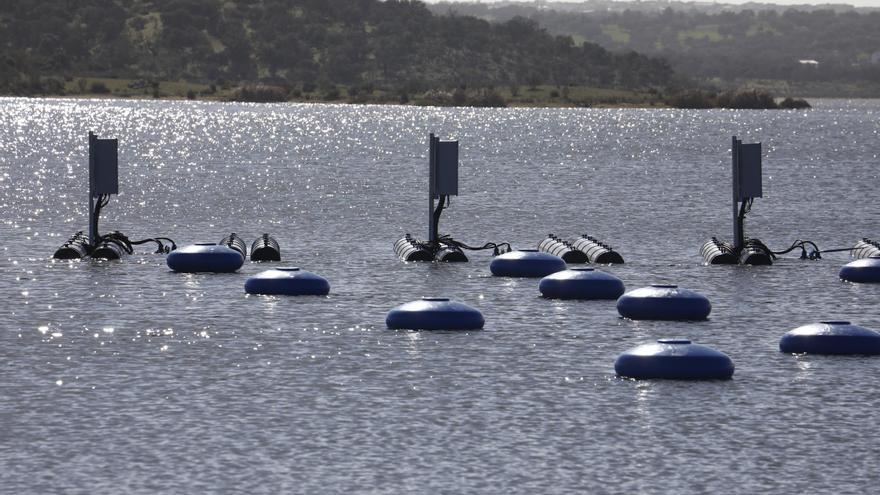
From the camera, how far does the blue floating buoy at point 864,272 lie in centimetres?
6084

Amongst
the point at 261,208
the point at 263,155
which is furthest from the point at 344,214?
the point at 263,155

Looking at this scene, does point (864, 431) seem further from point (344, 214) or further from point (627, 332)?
point (344, 214)

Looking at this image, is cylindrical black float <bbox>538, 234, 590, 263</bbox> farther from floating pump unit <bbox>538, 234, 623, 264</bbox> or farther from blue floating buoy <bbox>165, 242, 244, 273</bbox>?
blue floating buoy <bbox>165, 242, 244, 273</bbox>

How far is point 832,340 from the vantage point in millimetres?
42500

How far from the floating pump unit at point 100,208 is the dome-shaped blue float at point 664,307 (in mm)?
19304

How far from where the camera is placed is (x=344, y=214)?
100438 millimetres

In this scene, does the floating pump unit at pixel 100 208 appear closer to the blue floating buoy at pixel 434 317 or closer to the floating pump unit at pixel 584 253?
the floating pump unit at pixel 584 253

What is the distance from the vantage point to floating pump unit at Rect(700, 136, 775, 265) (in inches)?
2479

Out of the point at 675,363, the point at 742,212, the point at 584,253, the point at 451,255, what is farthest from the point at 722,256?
the point at 675,363

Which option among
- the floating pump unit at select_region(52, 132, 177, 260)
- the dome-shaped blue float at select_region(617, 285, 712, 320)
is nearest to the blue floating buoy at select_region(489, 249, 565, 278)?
the dome-shaped blue float at select_region(617, 285, 712, 320)

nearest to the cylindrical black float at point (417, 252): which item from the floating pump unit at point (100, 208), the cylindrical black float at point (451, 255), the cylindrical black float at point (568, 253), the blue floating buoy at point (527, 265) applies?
the cylindrical black float at point (451, 255)

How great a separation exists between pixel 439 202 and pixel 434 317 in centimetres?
1720

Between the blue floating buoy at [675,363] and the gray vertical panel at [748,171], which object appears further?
the gray vertical panel at [748,171]

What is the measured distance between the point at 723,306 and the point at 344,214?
48.5m
